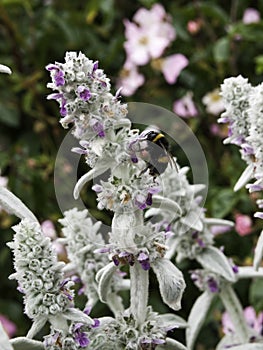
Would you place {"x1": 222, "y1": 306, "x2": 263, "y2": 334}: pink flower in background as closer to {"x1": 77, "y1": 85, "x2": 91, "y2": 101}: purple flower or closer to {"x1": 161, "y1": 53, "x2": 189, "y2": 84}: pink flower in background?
{"x1": 77, "y1": 85, "x2": 91, "y2": 101}: purple flower

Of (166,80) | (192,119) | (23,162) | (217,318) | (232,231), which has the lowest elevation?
A: (217,318)

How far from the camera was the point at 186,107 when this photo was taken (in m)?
2.18

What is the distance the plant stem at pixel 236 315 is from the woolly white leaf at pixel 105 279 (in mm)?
257

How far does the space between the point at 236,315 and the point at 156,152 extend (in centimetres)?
39

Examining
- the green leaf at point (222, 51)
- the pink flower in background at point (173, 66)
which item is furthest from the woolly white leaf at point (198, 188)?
the pink flower in background at point (173, 66)

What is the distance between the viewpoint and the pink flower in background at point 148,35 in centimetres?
221

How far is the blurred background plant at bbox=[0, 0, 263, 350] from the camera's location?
1937mm

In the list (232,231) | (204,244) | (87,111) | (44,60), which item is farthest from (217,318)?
(44,60)

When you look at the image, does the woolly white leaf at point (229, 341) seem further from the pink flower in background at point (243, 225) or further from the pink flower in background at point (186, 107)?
the pink flower in background at point (186, 107)

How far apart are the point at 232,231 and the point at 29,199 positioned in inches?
21.9

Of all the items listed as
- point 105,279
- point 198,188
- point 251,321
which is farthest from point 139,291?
point 251,321

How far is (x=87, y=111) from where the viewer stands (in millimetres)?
923

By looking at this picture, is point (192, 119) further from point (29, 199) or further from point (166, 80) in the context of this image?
point (29, 199)

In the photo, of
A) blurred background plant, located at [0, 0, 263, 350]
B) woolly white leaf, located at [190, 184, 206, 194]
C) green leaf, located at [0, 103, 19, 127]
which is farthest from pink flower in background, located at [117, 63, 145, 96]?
woolly white leaf, located at [190, 184, 206, 194]
